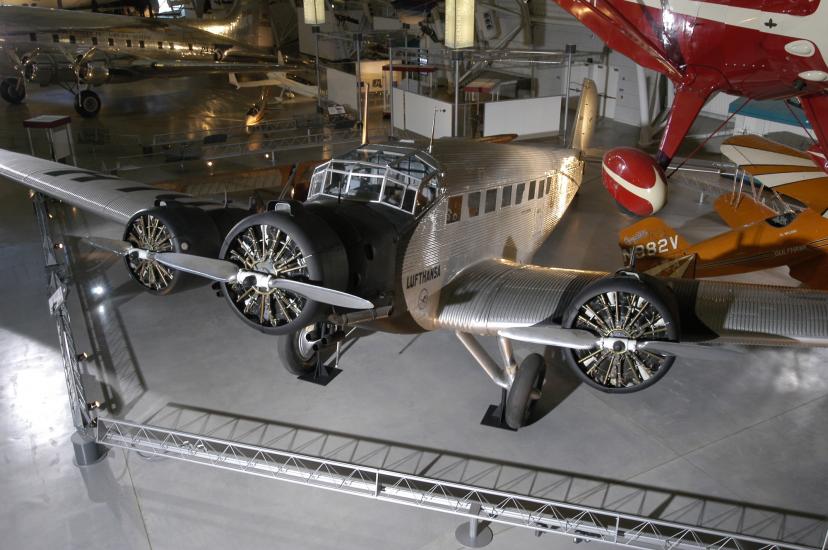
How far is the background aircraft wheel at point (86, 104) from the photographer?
76.1ft

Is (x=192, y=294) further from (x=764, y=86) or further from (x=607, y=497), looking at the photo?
(x=764, y=86)

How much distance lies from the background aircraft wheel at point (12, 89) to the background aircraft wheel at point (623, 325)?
82.6 feet

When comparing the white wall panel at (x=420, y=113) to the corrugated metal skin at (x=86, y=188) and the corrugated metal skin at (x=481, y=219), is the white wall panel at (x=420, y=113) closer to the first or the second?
the corrugated metal skin at (x=481, y=219)

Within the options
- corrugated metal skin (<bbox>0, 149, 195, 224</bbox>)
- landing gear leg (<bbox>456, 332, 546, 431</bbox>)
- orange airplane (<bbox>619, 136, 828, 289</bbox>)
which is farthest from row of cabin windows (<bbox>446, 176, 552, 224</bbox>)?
corrugated metal skin (<bbox>0, 149, 195, 224</bbox>)

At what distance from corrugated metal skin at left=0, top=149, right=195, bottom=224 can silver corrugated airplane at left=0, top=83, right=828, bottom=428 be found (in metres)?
0.16

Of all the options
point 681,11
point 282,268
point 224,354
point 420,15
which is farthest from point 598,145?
point 282,268

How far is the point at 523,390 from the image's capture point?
754cm

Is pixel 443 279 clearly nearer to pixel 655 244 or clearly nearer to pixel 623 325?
pixel 623 325

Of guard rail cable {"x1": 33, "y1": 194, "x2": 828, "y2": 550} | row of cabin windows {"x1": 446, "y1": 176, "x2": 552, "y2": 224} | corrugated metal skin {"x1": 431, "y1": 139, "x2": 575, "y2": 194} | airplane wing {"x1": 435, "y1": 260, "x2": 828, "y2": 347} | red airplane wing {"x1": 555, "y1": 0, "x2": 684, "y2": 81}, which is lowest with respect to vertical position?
guard rail cable {"x1": 33, "y1": 194, "x2": 828, "y2": 550}

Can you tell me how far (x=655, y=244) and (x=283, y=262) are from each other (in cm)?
666

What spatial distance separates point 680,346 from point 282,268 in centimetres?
373

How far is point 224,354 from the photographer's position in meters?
9.34

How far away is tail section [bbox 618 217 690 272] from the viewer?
414 inches

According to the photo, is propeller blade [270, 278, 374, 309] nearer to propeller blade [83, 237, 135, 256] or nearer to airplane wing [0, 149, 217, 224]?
propeller blade [83, 237, 135, 256]
